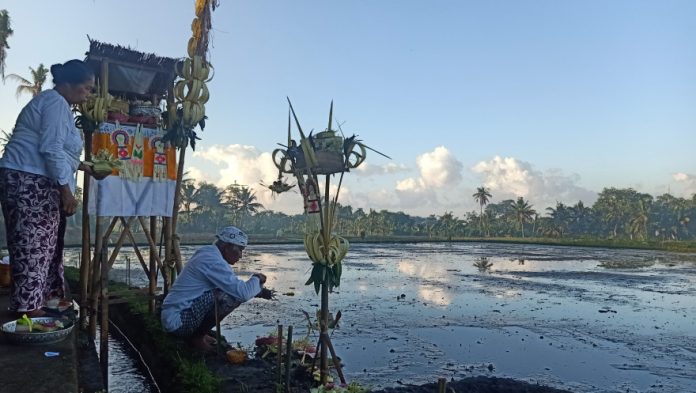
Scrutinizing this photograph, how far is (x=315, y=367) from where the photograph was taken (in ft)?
13.5

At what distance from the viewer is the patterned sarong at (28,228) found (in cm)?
341

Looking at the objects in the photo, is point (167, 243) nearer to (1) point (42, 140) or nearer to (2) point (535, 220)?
(1) point (42, 140)

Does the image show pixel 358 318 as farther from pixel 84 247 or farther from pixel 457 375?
pixel 84 247

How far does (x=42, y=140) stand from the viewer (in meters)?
3.38

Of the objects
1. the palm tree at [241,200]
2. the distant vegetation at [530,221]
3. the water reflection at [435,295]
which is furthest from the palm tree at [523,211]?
the water reflection at [435,295]

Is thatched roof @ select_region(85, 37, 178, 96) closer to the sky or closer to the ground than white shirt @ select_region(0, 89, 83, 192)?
closer to the sky

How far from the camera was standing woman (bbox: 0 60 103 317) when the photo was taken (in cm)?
340

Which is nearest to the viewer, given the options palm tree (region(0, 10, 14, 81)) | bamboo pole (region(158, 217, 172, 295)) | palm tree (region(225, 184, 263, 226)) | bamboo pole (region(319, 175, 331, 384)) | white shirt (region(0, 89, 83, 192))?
white shirt (region(0, 89, 83, 192))

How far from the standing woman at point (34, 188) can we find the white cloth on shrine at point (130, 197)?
1.49m

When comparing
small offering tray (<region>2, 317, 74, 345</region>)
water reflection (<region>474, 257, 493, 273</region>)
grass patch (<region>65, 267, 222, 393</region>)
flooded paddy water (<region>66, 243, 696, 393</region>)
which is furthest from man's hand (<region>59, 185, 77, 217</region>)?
water reflection (<region>474, 257, 493, 273</region>)

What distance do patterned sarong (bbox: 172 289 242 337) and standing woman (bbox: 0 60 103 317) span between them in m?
1.09

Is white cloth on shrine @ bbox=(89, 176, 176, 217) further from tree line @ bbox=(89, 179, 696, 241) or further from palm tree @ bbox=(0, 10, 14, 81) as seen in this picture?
tree line @ bbox=(89, 179, 696, 241)

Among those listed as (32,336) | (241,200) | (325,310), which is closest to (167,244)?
(32,336)

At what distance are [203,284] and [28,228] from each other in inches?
53.0
